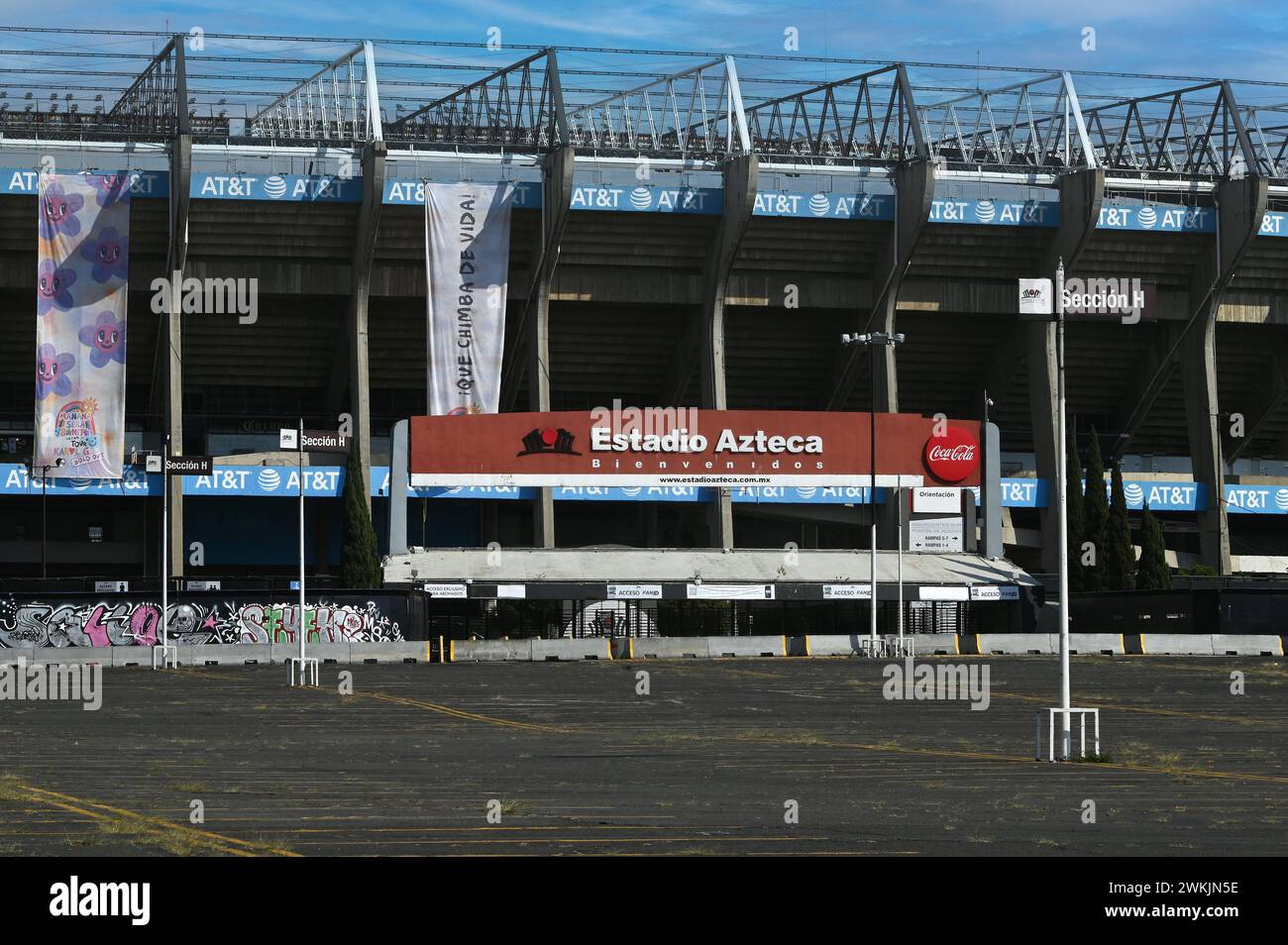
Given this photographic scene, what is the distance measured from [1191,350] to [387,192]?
120ft

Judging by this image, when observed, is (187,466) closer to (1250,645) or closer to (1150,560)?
(1250,645)

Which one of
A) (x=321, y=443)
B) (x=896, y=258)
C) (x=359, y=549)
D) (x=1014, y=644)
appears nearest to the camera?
(x=321, y=443)

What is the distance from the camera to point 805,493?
2972 inches

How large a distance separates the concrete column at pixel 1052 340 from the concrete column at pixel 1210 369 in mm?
6316

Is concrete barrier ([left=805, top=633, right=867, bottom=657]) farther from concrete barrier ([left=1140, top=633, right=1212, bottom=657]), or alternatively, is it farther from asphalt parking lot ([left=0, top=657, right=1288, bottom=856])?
asphalt parking lot ([left=0, top=657, right=1288, bottom=856])

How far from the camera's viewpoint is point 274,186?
6825cm

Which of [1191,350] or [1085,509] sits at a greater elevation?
[1191,350]

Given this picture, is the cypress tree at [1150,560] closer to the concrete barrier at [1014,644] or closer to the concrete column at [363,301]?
the concrete barrier at [1014,644]

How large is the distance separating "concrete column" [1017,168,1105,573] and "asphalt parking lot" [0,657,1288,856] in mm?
33554

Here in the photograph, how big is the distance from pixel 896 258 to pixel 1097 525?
14.0 metres

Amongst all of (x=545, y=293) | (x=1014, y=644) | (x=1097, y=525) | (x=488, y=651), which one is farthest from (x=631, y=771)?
(x=545, y=293)
